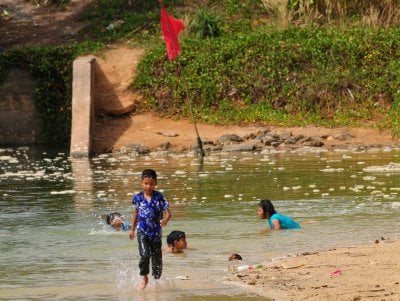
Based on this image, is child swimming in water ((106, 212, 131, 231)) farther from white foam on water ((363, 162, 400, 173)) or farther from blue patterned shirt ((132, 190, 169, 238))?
white foam on water ((363, 162, 400, 173))

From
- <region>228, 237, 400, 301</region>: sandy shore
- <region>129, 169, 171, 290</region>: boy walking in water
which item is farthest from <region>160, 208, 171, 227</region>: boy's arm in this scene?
<region>228, 237, 400, 301</region>: sandy shore

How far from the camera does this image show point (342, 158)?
20.6 metres

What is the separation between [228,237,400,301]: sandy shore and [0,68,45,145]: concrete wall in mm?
15288

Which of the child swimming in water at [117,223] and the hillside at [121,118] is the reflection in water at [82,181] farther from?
the child swimming in water at [117,223]

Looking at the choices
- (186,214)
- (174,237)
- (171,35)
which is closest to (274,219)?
(174,237)

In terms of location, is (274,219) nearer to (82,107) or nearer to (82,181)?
(82,181)

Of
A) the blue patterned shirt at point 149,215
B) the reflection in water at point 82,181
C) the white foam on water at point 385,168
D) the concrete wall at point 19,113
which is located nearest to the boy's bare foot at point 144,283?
the blue patterned shirt at point 149,215

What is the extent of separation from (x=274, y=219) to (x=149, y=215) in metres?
3.49

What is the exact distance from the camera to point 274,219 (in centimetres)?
1350

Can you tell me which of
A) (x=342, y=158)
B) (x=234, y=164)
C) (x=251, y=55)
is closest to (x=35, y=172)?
(x=234, y=164)

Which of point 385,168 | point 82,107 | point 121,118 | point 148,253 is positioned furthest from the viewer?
point 121,118

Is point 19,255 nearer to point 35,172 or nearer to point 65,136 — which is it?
point 35,172

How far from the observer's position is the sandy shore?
360 inches

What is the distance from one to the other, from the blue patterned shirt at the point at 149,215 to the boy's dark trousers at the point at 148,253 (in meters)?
0.05
